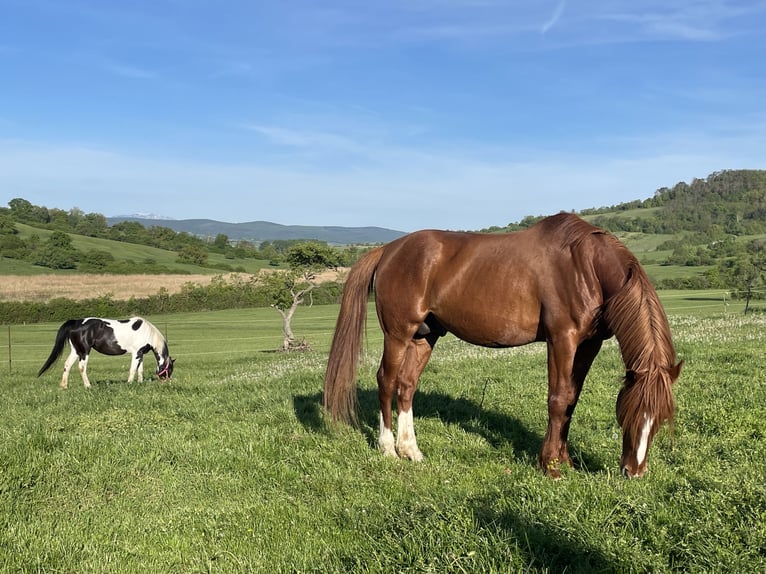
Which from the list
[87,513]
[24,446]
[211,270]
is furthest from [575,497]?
[211,270]

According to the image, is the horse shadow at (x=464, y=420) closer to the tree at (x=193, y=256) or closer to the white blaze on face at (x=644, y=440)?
the white blaze on face at (x=644, y=440)

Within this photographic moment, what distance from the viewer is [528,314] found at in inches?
200

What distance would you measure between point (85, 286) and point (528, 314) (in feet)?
172

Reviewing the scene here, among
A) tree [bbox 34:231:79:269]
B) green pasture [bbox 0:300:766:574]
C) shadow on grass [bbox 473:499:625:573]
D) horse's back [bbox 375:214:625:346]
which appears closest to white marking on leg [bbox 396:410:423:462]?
green pasture [bbox 0:300:766:574]

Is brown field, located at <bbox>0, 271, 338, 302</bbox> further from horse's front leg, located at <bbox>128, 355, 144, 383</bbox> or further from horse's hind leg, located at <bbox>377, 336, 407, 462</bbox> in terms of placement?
horse's hind leg, located at <bbox>377, 336, 407, 462</bbox>

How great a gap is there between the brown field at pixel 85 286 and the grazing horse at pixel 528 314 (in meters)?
A: 33.6

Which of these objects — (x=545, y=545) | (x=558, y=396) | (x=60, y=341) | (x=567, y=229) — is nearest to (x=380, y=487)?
(x=558, y=396)

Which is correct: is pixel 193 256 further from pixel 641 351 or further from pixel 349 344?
pixel 641 351

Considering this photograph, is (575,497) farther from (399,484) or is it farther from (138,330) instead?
(138,330)

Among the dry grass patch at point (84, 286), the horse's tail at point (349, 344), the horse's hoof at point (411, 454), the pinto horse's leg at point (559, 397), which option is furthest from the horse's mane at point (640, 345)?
the dry grass patch at point (84, 286)

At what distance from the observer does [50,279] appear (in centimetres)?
5281

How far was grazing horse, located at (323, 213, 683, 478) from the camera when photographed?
416cm

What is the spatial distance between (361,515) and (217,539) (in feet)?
3.02

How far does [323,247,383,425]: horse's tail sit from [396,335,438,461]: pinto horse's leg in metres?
0.48
